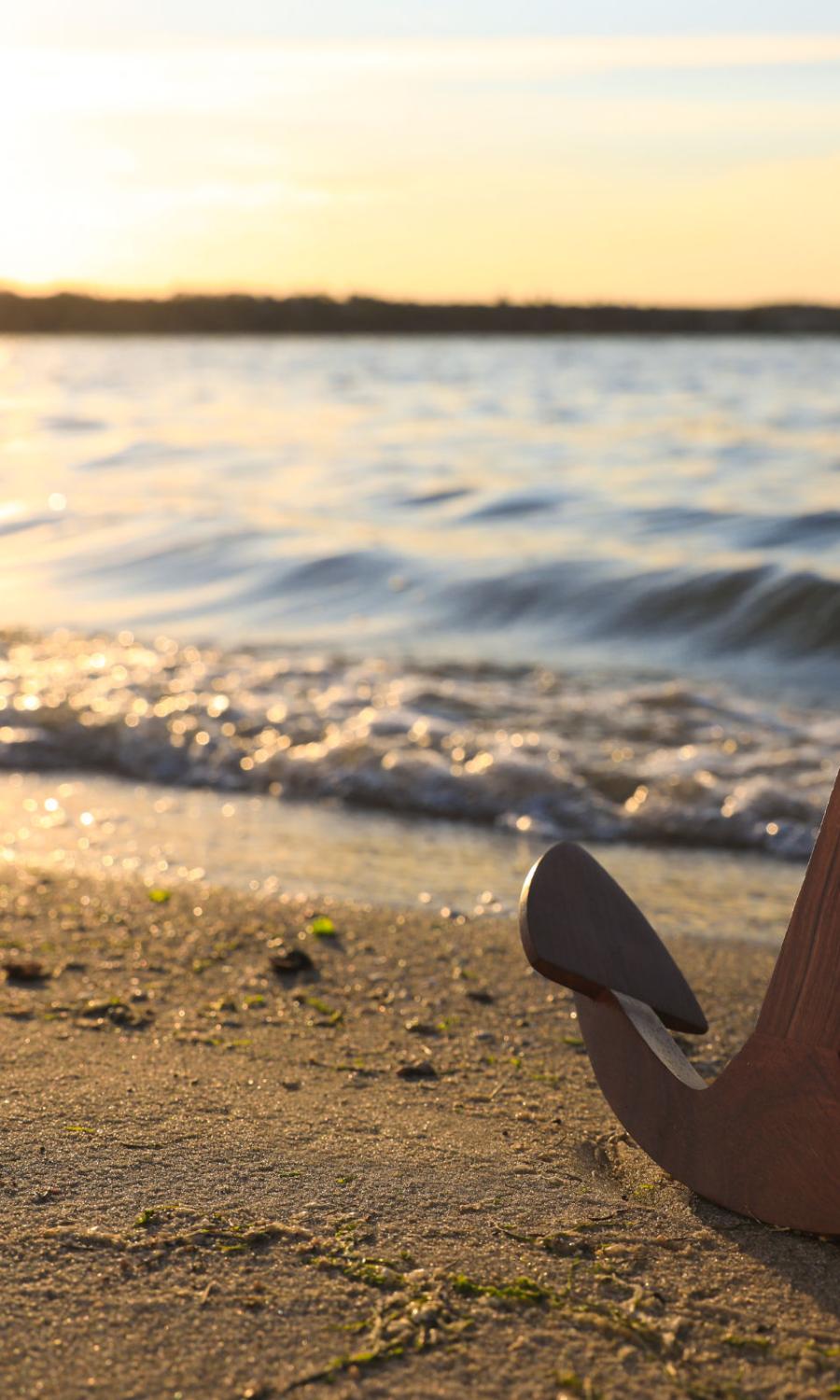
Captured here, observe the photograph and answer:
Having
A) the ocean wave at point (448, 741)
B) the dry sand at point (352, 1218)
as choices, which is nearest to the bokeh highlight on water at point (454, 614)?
the ocean wave at point (448, 741)

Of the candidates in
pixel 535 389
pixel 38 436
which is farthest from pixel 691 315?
pixel 38 436

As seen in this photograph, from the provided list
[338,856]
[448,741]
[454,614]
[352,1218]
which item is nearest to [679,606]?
[454,614]

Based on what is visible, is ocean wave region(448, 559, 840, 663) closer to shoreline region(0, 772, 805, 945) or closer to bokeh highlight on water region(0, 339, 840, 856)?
bokeh highlight on water region(0, 339, 840, 856)

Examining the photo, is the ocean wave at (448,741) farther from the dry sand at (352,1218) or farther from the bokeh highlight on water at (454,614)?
the dry sand at (352,1218)

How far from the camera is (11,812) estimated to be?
4.39 metres

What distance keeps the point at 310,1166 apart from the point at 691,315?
2948 inches

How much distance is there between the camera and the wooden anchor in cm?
168

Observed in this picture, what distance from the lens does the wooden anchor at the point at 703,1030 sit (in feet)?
5.50

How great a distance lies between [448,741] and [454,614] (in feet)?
10.8

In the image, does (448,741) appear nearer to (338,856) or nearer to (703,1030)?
(338,856)

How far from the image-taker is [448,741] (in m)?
5.16

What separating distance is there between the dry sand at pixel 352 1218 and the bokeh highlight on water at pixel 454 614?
199 centimetres

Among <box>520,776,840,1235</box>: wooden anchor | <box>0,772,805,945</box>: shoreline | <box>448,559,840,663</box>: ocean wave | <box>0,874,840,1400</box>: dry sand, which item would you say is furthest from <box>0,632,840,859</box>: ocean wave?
<box>520,776,840,1235</box>: wooden anchor

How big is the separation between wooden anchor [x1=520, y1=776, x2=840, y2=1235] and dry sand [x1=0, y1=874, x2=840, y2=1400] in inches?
3.4
